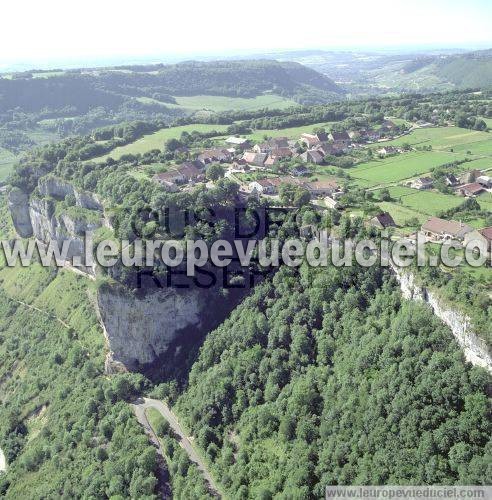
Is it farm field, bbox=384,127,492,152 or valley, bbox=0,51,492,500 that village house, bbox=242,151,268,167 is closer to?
valley, bbox=0,51,492,500

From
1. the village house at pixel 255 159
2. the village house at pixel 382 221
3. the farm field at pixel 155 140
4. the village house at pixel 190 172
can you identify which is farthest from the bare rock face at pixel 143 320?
the farm field at pixel 155 140

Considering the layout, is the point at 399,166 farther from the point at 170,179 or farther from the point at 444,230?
the point at 170,179

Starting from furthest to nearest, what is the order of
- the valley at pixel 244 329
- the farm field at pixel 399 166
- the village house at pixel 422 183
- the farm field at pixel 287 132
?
the farm field at pixel 287 132, the farm field at pixel 399 166, the village house at pixel 422 183, the valley at pixel 244 329

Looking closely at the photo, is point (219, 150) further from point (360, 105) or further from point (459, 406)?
point (459, 406)

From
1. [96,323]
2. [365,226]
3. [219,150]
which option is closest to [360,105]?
[219,150]

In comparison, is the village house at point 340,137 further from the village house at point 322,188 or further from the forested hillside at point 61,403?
the forested hillside at point 61,403

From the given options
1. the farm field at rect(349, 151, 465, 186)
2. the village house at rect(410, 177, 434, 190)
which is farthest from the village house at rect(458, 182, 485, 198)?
the farm field at rect(349, 151, 465, 186)
